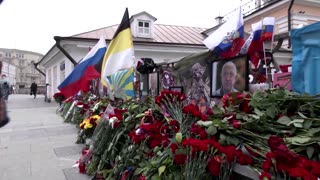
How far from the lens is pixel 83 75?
6.59 metres

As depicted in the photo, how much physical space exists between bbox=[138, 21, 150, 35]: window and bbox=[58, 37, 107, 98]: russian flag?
11.7 m

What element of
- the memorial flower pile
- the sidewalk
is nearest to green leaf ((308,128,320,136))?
the memorial flower pile

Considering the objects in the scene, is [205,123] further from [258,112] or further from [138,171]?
[138,171]

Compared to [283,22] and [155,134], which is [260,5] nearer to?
[283,22]

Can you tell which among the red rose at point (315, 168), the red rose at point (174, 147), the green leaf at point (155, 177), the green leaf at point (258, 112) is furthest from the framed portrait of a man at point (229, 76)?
the red rose at point (315, 168)

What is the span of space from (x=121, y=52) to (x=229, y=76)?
97.1 inches

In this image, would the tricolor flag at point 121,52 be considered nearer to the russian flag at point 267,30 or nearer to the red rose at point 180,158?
the russian flag at point 267,30

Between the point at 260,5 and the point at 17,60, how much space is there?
2883 inches

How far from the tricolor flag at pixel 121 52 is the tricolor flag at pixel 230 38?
187cm

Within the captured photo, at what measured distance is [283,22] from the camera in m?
17.6

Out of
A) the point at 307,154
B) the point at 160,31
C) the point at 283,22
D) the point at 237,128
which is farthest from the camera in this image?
the point at 160,31

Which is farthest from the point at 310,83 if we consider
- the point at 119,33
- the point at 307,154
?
the point at 119,33

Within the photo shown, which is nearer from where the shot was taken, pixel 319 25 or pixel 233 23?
pixel 319 25

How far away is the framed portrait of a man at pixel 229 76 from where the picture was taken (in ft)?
11.2
